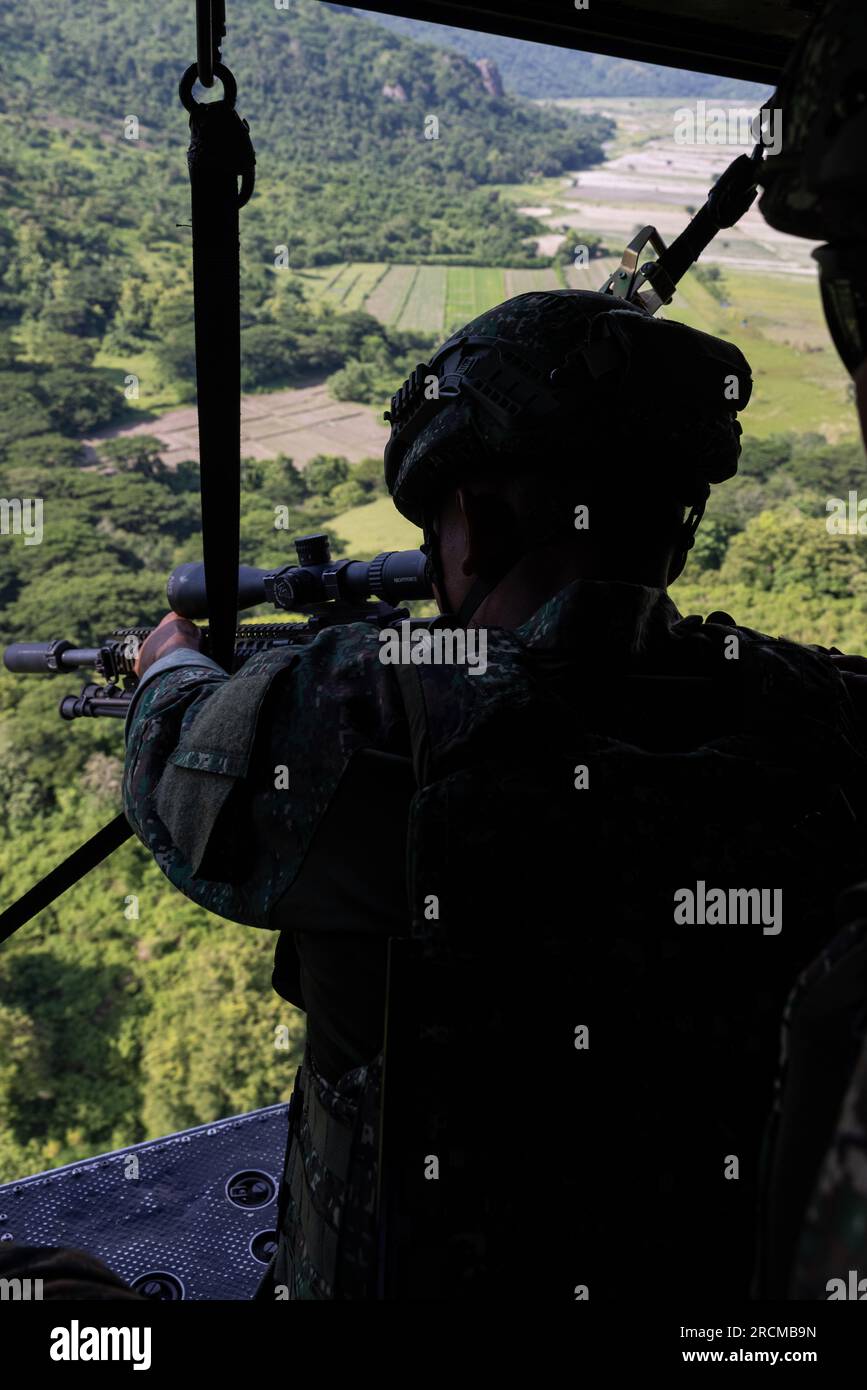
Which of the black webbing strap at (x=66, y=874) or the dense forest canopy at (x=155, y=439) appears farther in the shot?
the dense forest canopy at (x=155, y=439)

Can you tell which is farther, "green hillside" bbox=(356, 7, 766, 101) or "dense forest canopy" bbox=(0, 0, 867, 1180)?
"green hillside" bbox=(356, 7, 766, 101)

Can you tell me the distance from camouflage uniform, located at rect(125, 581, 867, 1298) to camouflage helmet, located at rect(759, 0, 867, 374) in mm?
518

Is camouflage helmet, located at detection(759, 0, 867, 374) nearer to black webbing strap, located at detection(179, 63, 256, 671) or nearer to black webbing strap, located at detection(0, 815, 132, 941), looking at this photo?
black webbing strap, located at detection(179, 63, 256, 671)

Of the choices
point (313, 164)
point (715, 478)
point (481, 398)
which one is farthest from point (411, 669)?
point (313, 164)

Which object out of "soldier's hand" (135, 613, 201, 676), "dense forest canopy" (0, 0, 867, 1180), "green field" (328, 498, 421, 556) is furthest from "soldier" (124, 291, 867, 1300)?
"green field" (328, 498, 421, 556)

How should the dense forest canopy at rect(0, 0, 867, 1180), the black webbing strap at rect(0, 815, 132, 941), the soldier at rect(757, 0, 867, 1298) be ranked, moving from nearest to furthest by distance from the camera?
the soldier at rect(757, 0, 867, 1298)
the black webbing strap at rect(0, 815, 132, 941)
the dense forest canopy at rect(0, 0, 867, 1180)

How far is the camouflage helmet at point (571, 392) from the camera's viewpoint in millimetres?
1444

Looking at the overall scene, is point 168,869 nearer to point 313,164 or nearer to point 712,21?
point 712,21

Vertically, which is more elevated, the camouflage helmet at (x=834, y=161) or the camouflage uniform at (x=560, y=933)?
the camouflage helmet at (x=834, y=161)

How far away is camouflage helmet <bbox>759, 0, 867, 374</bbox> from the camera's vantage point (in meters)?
0.79

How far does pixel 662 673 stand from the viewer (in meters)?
1.36

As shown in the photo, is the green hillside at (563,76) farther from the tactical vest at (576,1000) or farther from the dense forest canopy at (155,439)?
the tactical vest at (576,1000)

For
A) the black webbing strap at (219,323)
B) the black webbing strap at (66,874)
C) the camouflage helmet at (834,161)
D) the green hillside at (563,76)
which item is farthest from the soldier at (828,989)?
the green hillside at (563,76)
